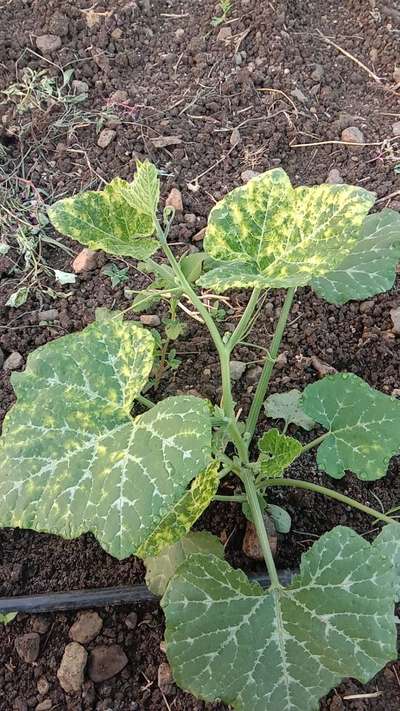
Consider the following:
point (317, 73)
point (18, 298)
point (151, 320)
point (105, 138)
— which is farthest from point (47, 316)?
point (317, 73)

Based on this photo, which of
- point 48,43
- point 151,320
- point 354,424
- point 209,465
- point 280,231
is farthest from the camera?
point 48,43

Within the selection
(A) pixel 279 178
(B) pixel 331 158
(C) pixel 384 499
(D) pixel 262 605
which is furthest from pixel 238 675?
(B) pixel 331 158

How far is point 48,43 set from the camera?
9.03ft

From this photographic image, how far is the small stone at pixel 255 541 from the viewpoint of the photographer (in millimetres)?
1612

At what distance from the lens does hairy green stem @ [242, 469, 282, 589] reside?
1312 mm

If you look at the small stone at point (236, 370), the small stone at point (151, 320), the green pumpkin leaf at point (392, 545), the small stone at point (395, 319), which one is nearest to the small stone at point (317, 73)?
the small stone at point (395, 319)

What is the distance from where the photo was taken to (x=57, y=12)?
2832mm

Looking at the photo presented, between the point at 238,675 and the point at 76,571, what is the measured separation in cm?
59

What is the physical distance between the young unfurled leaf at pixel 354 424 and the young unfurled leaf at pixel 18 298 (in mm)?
1054

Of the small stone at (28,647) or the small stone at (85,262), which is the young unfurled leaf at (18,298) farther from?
the small stone at (28,647)

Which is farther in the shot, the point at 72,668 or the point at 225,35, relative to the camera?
the point at 225,35

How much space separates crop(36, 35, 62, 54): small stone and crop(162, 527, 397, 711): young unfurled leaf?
7.43 ft

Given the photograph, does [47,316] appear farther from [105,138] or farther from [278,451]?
[278,451]

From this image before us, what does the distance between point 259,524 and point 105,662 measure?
1.63ft
